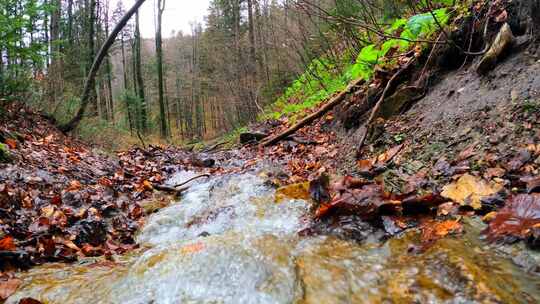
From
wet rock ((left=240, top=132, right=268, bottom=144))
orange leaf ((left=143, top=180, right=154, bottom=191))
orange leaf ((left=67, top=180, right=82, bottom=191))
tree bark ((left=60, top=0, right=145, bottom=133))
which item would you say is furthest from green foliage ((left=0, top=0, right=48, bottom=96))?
wet rock ((left=240, top=132, right=268, bottom=144))

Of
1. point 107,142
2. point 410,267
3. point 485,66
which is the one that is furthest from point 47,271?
point 107,142

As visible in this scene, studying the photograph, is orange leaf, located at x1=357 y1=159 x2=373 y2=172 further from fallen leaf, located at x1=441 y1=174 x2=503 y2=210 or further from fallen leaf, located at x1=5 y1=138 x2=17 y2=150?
fallen leaf, located at x1=5 y1=138 x2=17 y2=150

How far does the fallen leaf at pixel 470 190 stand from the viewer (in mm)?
2275

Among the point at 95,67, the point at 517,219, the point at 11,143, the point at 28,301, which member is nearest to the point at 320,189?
the point at 517,219

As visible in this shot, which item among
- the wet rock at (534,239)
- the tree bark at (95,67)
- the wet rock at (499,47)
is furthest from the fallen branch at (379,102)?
the tree bark at (95,67)

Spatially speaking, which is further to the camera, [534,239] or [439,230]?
[439,230]

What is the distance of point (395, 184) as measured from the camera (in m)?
3.12

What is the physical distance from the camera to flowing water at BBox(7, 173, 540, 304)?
66.9 inches

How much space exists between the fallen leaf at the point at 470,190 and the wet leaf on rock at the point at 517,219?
0.21 metres

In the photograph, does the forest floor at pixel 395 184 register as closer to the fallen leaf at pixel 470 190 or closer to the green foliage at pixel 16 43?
the fallen leaf at pixel 470 190

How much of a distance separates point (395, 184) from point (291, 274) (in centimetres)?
146

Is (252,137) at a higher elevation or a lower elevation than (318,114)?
lower

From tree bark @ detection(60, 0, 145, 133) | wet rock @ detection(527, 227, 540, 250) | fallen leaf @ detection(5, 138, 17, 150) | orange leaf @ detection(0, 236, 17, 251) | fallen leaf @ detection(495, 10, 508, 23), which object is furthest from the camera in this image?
tree bark @ detection(60, 0, 145, 133)

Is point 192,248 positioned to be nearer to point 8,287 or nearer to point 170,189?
point 8,287
